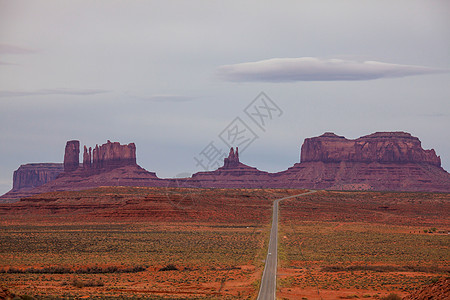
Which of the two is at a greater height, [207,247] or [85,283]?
[207,247]

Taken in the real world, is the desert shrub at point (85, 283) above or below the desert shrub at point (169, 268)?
below

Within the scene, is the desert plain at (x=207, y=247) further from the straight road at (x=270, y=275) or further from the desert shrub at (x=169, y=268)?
the straight road at (x=270, y=275)

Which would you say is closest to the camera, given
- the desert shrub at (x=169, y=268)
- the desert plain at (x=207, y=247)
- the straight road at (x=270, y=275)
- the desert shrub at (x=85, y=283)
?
the straight road at (x=270, y=275)

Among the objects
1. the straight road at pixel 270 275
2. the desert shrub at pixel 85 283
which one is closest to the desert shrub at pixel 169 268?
the straight road at pixel 270 275

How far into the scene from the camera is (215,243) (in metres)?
74.9

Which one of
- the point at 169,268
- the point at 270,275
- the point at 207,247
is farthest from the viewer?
the point at 207,247

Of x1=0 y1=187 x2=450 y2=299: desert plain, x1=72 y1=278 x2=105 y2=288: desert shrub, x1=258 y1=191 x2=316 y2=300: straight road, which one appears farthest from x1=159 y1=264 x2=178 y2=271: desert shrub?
x1=72 y1=278 x2=105 y2=288: desert shrub

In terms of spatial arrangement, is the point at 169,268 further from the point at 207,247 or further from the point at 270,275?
the point at 207,247

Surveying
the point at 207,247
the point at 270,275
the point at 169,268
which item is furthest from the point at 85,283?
the point at 207,247

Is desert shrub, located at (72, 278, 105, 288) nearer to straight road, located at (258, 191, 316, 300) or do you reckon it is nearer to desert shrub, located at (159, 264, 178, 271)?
desert shrub, located at (159, 264, 178, 271)

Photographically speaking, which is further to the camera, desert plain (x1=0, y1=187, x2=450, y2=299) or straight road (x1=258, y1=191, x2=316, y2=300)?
desert plain (x1=0, y1=187, x2=450, y2=299)

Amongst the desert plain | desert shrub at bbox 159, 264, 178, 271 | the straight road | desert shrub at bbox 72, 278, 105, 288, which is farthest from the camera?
desert shrub at bbox 159, 264, 178, 271

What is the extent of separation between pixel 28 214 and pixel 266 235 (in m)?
70.7

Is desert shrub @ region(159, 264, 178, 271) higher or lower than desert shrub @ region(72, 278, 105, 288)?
higher
